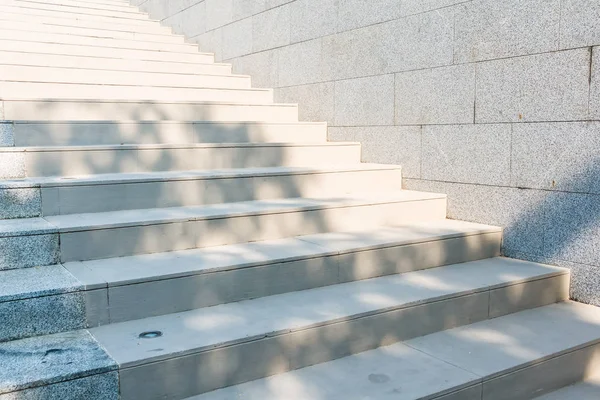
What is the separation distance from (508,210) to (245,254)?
1918 millimetres

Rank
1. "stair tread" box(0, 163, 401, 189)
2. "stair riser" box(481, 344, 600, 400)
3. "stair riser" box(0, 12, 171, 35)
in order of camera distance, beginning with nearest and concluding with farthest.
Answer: "stair riser" box(481, 344, 600, 400) → "stair tread" box(0, 163, 401, 189) → "stair riser" box(0, 12, 171, 35)

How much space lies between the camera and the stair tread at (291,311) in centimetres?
247

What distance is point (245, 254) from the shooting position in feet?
10.6

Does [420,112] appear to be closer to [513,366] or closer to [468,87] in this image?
[468,87]

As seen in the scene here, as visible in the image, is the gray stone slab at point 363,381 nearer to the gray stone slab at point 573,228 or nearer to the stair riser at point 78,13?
the gray stone slab at point 573,228

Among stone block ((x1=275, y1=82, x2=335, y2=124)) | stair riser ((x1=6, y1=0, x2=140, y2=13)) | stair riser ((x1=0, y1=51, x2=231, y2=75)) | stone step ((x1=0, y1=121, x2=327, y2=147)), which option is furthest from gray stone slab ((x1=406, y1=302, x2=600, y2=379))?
stair riser ((x1=6, y1=0, x2=140, y2=13))

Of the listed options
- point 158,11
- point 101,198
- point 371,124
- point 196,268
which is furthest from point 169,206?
point 158,11

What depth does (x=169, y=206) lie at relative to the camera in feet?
12.1

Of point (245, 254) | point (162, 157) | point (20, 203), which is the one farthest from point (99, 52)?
point (245, 254)

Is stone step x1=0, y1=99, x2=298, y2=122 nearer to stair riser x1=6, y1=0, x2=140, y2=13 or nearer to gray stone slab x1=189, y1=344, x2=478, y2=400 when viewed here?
gray stone slab x1=189, y1=344, x2=478, y2=400

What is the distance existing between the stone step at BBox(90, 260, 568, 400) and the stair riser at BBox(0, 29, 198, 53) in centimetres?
438

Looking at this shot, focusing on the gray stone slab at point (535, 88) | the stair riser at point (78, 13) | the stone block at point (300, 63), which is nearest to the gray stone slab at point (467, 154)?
the gray stone slab at point (535, 88)

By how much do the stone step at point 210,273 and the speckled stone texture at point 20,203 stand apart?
19.0 inches

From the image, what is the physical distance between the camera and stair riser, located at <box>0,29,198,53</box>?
19.4 feet
